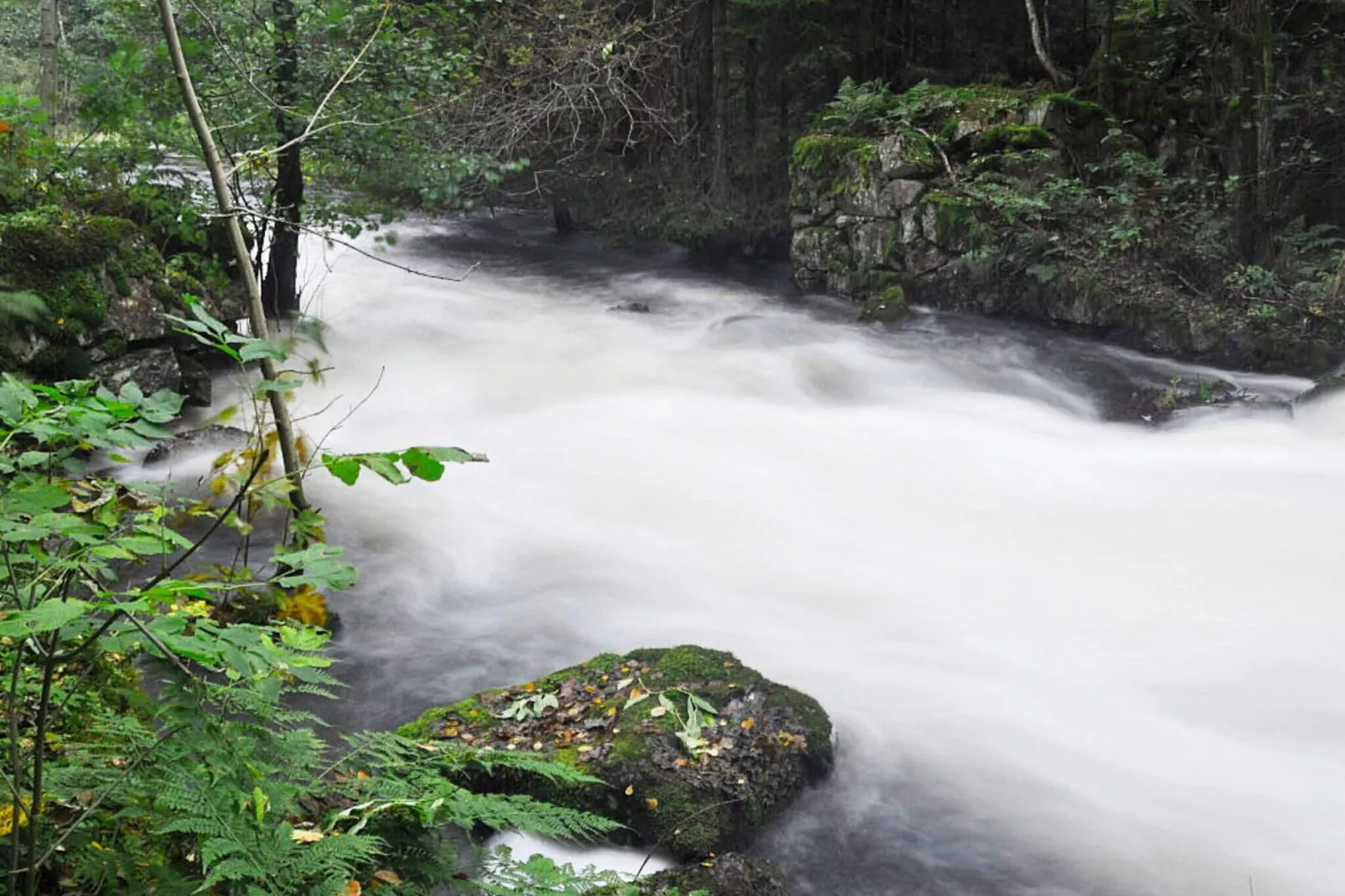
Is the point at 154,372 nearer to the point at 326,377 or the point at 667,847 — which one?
the point at 326,377

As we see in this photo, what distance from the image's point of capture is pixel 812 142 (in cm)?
1377

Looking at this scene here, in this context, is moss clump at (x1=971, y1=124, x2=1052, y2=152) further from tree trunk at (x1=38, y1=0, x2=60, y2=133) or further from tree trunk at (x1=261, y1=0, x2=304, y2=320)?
tree trunk at (x1=38, y1=0, x2=60, y2=133)

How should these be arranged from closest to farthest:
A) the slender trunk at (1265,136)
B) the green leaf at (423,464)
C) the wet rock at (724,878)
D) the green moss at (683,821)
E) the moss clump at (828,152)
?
1. the green leaf at (423,464)
2. the wet rock at (724,878)
3. the green moss at (683,821)
4. the slender trunk at (1265,136)
5. the moss clump at (828,152)

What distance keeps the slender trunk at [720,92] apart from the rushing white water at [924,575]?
4.32 metres

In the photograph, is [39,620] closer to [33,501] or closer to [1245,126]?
[33,501]

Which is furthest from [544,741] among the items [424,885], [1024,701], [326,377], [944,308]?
[944,308]

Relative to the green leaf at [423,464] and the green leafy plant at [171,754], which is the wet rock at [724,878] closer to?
the green leafy plant at [171,754]

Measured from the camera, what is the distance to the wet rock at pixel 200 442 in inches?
319

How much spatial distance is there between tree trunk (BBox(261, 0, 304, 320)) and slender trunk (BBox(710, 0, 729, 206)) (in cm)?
679

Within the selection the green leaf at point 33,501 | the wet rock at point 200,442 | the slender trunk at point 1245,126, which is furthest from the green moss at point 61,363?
the slender trunk at point 1245,126

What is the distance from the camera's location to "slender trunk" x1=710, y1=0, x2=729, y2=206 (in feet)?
50.8

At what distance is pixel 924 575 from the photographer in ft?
22.6

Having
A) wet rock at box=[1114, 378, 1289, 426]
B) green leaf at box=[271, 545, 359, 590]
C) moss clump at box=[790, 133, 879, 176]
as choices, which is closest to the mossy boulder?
green leaf at box=[271, 545, 359, 590]

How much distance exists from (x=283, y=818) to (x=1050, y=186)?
11.6 meters
